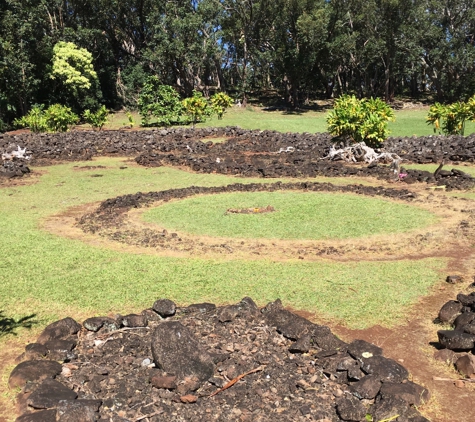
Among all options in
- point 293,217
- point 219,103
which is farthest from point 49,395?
point 219,103

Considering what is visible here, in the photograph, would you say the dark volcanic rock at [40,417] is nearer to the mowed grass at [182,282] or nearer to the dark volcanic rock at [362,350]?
the mowed grass at [182,282]

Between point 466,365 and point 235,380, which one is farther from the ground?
point 235,380

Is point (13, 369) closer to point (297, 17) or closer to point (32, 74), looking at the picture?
point (32, 74)

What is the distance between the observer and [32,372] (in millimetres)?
5000

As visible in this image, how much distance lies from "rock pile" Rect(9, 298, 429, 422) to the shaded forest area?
35.1 metres

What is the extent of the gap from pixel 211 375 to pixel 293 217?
23.8 feet

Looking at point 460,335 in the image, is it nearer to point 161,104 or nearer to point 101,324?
Result: point 101,324

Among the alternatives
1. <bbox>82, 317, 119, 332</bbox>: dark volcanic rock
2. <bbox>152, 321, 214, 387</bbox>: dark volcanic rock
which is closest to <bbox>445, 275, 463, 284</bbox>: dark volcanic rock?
<bbox>152, 321, 214, 387</bbox>: dark volcanic rock

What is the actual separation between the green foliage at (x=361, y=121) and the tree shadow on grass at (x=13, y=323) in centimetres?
1610

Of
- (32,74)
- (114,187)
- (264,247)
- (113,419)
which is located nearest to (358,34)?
(32,74)

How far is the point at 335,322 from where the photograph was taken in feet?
21.2

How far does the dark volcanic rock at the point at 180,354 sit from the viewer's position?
15.5ft

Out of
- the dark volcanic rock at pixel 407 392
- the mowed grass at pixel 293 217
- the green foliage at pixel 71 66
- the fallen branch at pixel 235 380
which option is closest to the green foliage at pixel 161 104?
the green foliage at pixel 71 66

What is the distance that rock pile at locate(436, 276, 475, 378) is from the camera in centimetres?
520
